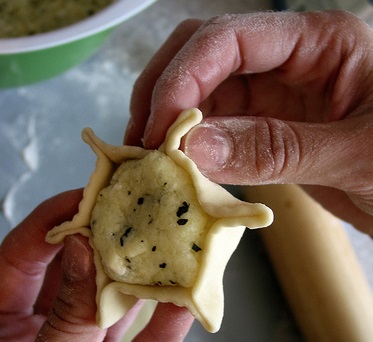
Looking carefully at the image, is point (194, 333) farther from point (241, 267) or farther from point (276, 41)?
point (276, 41)

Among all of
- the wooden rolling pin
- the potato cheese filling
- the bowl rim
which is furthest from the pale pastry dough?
the wooden rolling pin

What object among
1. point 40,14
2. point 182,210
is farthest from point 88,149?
point 182,210

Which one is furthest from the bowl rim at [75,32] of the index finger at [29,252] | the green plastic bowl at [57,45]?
the index finger at [29,252]

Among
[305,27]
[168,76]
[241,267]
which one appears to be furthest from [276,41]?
[241,267]

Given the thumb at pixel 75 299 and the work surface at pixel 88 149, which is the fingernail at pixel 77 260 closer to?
the thumb at pixel 75 299

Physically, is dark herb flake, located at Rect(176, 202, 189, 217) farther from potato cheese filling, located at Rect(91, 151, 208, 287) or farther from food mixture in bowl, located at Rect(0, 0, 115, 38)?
food mixture in bowl, located at Rect(0, 0, 115, 38)

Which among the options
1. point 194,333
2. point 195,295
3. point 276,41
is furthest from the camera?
point 194,333
